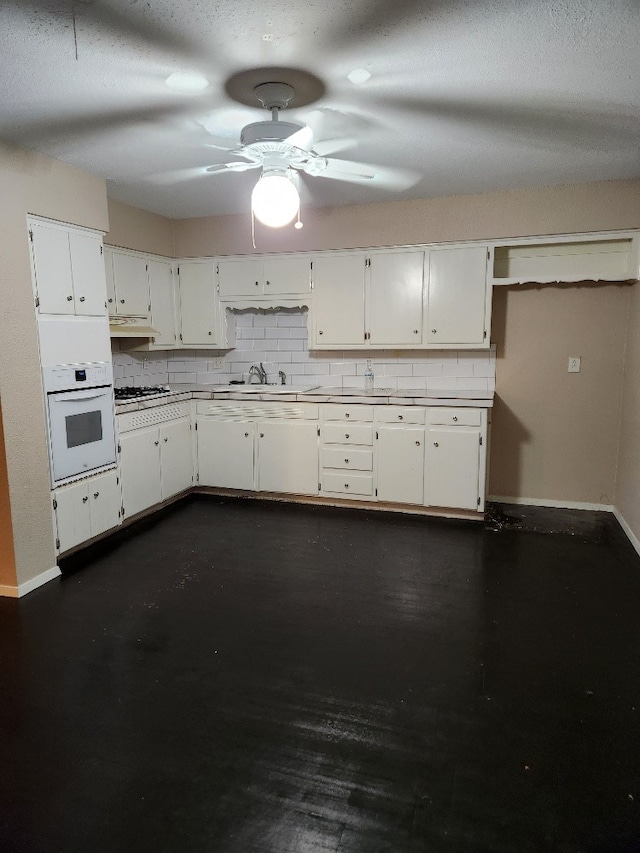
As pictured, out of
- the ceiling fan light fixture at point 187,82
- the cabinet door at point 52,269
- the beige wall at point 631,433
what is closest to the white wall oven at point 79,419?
the cabinet door at point 52,269

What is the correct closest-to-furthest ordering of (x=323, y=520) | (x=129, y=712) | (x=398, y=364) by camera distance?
(x=129, y=712) < (x=323, y=520) < (x=398, y=364)

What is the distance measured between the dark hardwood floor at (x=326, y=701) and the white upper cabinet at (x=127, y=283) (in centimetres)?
189

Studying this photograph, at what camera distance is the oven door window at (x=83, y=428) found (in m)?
3.38

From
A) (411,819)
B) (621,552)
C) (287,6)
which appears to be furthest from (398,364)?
(411,819)

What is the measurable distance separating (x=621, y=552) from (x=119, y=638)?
3042 millimetres

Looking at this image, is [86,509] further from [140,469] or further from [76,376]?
[76,376]

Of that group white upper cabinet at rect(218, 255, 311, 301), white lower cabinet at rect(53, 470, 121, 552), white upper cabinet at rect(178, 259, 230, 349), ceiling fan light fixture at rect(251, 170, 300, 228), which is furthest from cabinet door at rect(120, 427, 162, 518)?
ceiling fan light fixture at rect(251, 170, 300, 228)

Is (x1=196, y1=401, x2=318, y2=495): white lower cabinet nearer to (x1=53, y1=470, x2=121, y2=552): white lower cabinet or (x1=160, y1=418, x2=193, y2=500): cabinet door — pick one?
(x1=160, y1=418, x2=193, y2=500): cabinet door

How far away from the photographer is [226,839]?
1.52 metres

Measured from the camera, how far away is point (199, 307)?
4.91m

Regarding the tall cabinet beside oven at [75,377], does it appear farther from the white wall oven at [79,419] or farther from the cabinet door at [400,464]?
the cabinet door at [400,464]

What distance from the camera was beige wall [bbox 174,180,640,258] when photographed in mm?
3816

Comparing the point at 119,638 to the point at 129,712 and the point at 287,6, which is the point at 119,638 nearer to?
the point at 129,712

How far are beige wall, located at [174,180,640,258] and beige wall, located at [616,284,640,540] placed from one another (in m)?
0.64
